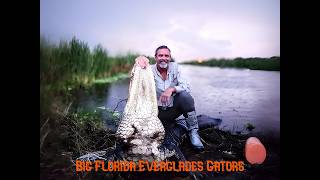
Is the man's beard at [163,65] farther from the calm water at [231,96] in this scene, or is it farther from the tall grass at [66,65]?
the tall grass at [66,65]

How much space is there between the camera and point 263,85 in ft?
13.1

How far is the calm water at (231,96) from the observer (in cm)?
396

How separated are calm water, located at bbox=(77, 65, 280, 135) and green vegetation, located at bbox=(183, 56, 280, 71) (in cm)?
4

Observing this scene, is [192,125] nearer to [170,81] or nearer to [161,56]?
[170,81]

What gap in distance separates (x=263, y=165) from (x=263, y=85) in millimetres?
770

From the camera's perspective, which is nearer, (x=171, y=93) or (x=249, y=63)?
(x=171, y=93)

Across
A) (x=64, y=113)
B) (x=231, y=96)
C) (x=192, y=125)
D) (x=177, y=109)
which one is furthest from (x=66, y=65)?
(x=231, y=96)

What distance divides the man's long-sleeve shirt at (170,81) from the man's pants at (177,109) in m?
0.04

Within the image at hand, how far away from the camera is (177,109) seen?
400 cm

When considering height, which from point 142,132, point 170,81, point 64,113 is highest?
point 170,81

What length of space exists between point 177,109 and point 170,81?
0.28 metres
